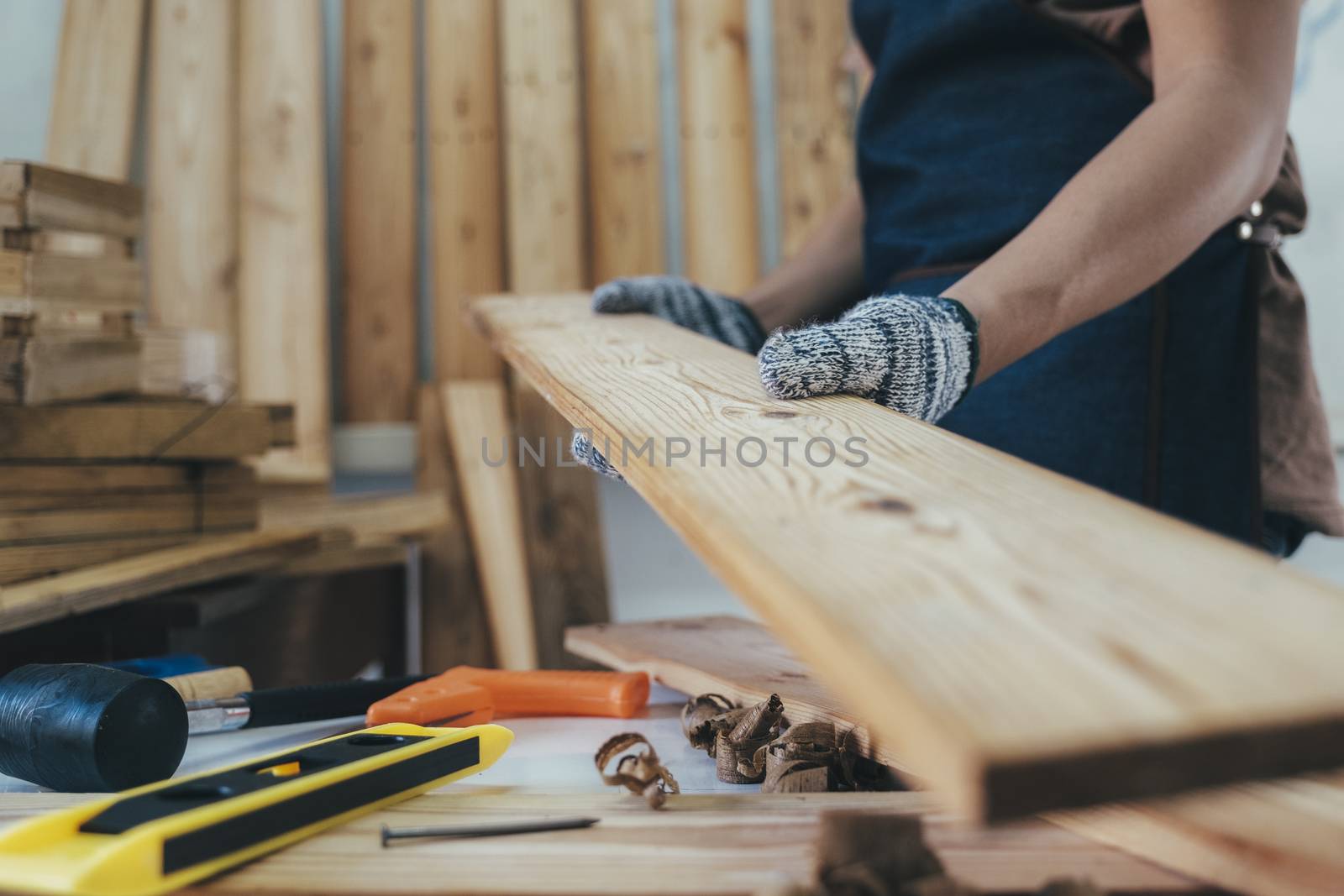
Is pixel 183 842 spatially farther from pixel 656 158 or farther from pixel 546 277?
pixel 656 158

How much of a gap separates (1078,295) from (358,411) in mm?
1882

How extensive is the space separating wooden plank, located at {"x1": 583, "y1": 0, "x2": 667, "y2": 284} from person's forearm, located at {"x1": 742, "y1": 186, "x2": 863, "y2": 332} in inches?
31.7

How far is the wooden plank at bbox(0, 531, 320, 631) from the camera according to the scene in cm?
104

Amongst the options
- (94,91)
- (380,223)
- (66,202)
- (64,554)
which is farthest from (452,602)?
(94,91)

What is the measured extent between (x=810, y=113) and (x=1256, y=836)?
2311mm

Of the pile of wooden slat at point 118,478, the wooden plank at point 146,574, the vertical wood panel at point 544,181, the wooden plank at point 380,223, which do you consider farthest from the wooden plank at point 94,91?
the wooden plank at point 146,574

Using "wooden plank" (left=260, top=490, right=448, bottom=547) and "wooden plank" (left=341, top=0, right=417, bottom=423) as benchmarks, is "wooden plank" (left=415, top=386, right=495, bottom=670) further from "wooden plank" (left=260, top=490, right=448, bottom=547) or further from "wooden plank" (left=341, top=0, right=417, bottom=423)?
"wooden plank" (left=341, top=0, right=417, bottom=423)

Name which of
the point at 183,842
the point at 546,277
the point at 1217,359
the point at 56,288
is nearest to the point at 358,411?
the point at 546,277

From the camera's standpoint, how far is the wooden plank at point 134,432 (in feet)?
4.09

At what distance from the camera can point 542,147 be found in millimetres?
2471

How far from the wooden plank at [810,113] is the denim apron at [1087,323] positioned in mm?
1138

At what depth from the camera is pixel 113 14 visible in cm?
234

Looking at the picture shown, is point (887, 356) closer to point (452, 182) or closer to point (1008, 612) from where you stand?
point (1008, 612)

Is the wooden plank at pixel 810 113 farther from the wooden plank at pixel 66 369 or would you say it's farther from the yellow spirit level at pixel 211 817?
the yellow spirit level at pixel 211 817
